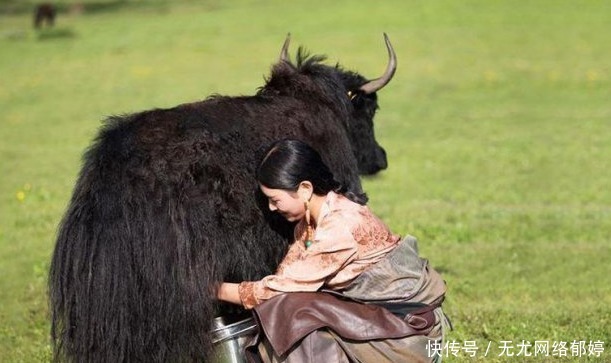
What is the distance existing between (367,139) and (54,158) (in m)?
6.69

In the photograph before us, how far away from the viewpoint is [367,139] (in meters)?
6.64

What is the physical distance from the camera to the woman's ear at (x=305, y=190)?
168 inches

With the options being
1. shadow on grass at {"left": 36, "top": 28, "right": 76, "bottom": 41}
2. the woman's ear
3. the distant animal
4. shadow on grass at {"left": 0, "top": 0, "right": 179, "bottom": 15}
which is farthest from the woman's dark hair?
shadow on grass at {"left": 0, "top": 0, "right": 179, "bottom": 15}

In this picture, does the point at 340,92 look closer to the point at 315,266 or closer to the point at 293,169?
the point at 293,169

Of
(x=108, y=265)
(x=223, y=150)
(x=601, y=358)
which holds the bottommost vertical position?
(x=601, y=358)

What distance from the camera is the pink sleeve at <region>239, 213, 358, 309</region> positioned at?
4.17m

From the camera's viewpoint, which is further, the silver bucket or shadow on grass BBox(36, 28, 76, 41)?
shadow on grass BBox(36, 28, 76, 41)

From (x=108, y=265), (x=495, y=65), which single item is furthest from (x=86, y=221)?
(x=495, y=65)

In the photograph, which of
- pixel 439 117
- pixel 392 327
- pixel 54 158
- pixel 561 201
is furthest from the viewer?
pixel 439 117

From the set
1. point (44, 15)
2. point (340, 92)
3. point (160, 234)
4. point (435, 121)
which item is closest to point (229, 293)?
point (160, 234)

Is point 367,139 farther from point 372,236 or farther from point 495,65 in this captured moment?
point 495,65

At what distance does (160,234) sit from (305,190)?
0.63 metres

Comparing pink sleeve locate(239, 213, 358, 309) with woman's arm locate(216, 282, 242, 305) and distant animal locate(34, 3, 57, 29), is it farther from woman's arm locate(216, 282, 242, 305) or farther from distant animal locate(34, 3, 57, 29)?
distant animal locate(34, 3, 57, 29)

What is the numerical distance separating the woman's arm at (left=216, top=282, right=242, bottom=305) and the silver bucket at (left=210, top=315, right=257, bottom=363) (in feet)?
0.30
